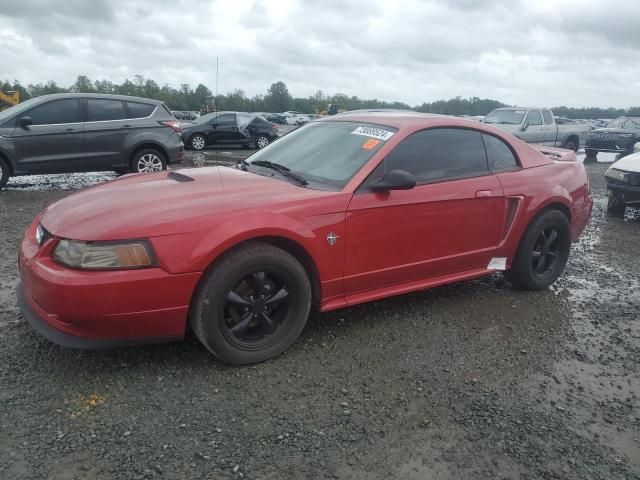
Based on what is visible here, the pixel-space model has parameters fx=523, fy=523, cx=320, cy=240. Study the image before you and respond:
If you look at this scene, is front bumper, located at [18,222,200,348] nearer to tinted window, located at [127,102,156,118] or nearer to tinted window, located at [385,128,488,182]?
tinted window, located at [385,128,488,182]

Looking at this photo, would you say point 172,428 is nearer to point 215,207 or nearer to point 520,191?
point 215,207

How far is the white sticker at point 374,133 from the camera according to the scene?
3.68 m

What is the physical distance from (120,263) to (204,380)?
0.80m

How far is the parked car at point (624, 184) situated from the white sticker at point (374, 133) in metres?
5.82

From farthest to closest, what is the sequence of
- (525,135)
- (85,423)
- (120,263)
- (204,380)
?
(525,135), (204,380), (120,263), (85,423)

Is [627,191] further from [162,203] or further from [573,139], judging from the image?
[573,139]

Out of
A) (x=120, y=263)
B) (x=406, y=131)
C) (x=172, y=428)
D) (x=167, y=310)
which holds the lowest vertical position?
(x=172, y=428)

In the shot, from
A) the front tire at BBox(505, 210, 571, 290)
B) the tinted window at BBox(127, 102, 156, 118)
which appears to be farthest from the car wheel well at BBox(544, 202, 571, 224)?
the tinted window at BBox(127, 102, 156, 118)

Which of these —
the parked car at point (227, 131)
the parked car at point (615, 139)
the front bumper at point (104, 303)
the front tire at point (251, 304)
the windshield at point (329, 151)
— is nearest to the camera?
the front bumper at point (104, 303)

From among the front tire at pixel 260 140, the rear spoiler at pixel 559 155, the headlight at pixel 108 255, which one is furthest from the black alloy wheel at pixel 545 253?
the front tire at pixel 260 140

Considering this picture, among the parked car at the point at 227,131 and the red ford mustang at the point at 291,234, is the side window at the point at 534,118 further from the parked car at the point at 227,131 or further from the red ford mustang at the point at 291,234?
the red ford mustang at the point at 291,234

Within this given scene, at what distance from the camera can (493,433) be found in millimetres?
2572

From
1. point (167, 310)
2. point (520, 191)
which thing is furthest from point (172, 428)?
point (520, 191)

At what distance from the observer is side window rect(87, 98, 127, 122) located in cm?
875
